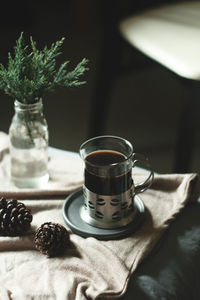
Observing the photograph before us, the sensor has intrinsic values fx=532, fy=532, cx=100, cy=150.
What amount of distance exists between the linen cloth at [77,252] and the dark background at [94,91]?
2.11ft

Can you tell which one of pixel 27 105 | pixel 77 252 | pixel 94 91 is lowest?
pixel 94 91

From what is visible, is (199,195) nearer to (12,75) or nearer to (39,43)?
(12,75)

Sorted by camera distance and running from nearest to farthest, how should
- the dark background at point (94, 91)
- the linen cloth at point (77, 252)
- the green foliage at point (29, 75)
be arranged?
the linen cloth at point (77, 252) < the green foliage at point (29, 75) < the dark background at point (94, 91)

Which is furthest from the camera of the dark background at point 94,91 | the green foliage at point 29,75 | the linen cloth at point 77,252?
the dark background at point 94,91

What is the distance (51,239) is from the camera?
783 mm

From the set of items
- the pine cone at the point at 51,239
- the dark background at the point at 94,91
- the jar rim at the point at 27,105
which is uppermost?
the jar rim at the point at 27,105

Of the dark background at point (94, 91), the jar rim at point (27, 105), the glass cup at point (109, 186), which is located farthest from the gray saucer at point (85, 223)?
the dark background at point (94, 91)

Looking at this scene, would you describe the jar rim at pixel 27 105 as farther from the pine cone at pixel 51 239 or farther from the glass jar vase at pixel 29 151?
the pine cone at pixel 51 239

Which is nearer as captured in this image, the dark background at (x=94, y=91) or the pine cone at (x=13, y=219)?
the pine cone at (x=13, y=219)

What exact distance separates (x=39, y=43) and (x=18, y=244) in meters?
1.59

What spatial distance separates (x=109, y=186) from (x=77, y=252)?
0.11 metres

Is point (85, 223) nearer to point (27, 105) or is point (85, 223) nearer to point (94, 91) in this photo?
point (27, 105)

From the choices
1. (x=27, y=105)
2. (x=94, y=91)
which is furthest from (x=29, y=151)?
(x=94, y=91)

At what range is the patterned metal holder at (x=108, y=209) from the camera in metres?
0.83
